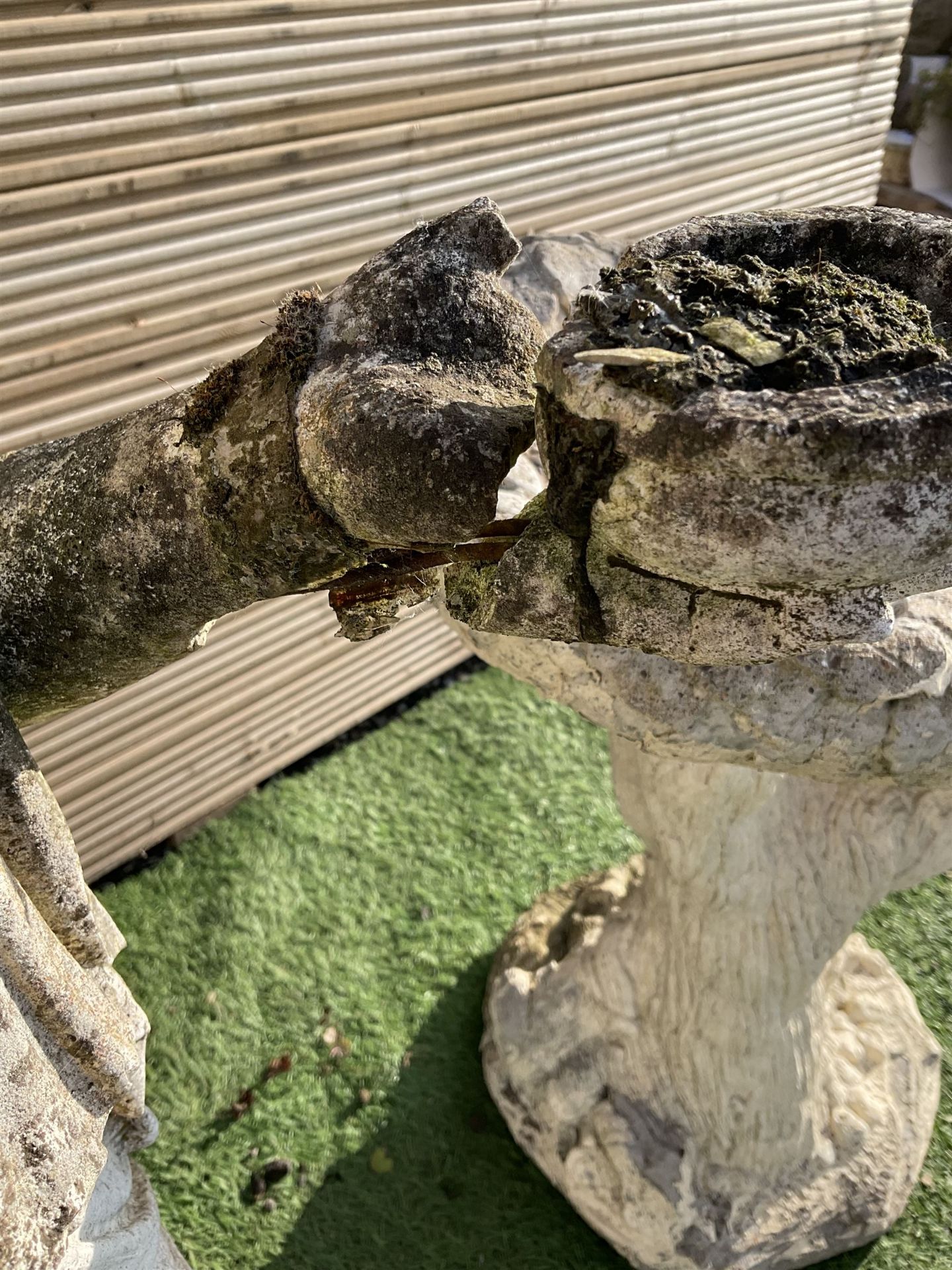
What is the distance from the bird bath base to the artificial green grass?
0.18 metres

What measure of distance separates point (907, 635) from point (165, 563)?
3.29ft

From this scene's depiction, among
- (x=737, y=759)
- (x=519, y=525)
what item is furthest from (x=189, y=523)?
(x=737, y=759)

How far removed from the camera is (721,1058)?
88.0 inches

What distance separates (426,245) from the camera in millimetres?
1062

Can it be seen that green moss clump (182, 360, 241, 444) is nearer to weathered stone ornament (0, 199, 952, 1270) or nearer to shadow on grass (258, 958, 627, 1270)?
weathered stone ornament (0, 199, 952, 1270)

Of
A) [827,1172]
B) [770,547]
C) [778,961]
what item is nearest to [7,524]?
[770,547]

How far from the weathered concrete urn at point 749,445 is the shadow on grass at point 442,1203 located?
1.96m

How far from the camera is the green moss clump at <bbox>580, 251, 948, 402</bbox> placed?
2.76 feet

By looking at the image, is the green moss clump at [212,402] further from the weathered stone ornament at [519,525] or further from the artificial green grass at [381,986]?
the artificial green grass at [381,986]

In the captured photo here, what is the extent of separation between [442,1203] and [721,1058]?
30.9 inches

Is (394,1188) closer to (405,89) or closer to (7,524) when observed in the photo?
(7,524)

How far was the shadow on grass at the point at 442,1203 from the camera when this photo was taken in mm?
2324

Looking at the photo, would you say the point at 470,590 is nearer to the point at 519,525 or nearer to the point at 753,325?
the point at 519,525

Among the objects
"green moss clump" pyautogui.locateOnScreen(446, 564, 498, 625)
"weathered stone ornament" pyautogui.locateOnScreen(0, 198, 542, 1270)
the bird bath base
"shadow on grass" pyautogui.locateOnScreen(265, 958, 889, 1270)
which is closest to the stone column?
the bird bath base
